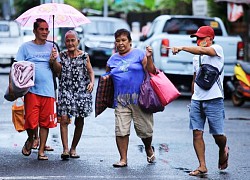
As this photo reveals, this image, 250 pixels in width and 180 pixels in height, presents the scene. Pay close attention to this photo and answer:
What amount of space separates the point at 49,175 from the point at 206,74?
6.90 feet

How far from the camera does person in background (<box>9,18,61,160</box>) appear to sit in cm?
1066

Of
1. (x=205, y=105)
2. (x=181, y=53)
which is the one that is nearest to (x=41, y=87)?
(x=205, y=105)

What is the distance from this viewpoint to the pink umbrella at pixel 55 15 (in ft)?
35.6

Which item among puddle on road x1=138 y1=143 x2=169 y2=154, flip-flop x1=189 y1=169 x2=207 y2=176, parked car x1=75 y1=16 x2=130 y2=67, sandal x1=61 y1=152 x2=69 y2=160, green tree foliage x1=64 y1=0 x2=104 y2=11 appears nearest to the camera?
flip-flop x1=189 y1=169 x2=207 y2=176

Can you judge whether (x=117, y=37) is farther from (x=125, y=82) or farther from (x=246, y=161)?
(x=246, y=161)

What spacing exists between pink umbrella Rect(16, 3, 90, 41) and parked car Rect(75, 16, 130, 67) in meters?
16.9

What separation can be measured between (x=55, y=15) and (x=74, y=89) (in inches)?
44.4

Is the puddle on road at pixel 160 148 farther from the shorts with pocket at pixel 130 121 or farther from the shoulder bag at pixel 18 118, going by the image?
the shoulder bag at pixel 18 118

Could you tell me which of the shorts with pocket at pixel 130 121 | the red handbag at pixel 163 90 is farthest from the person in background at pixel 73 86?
the red handbag at pixel 163 90

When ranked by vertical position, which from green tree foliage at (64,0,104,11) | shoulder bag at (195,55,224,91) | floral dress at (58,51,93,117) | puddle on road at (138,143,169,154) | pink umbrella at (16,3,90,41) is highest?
pink umbrella at (16,3,90,41)

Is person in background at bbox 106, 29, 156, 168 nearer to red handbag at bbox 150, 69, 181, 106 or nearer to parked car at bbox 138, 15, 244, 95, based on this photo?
red handbag at bbox 150, 69, 181, 106

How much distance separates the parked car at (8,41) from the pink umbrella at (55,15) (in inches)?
667

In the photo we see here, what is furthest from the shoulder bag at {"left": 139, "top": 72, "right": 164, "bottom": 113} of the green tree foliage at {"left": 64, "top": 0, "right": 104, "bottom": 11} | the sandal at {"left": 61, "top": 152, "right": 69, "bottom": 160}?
the green tree foliage at {"left": 64, "top": 0, "right": 104, "bottom": 11}

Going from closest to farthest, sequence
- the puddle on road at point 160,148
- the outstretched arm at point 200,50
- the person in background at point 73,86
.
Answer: the outstretched arm at point 200,50
the person in background at point 73,86
the puddle on road at point 160,148
